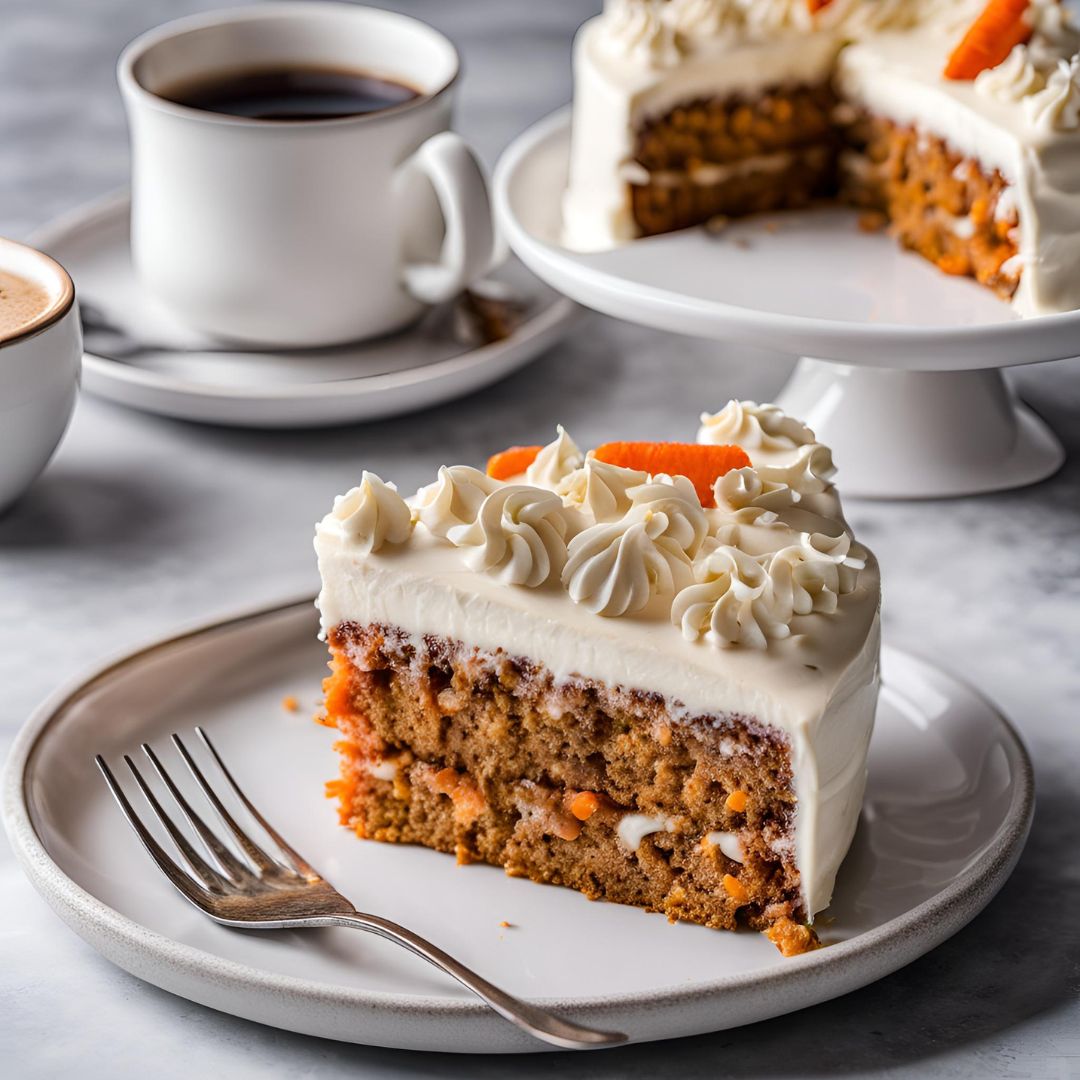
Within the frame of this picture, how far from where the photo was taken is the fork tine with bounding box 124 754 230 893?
1872 mm

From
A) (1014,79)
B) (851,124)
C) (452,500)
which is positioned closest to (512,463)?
(452,500)

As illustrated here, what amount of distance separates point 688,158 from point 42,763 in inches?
71.5

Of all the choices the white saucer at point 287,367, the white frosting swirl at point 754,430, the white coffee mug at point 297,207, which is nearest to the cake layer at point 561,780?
the white frosting swirl at point 754,430

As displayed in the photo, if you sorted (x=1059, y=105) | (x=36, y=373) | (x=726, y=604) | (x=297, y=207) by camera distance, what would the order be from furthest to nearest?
(x=297, y=207), (x=1059, y=105), (x=36, y=373), (x=726, y=604)

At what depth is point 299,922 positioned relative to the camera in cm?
180

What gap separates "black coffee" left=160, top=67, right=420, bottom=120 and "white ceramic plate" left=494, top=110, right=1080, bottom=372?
0.27 meters

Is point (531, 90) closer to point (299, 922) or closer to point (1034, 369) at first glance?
point (1034, 369)

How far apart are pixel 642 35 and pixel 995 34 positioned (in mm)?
624

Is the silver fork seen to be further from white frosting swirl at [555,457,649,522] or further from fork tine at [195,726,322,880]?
white frosting swirl at [555,457,649,522]

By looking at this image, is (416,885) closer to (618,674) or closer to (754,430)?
(618,674)

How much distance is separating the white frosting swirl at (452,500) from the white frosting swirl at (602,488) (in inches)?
3.7

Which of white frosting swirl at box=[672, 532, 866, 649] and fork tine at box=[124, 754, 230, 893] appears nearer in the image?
white frosting swirl at box=[672, 532, 866, 649]

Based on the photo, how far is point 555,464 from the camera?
80.6 inches

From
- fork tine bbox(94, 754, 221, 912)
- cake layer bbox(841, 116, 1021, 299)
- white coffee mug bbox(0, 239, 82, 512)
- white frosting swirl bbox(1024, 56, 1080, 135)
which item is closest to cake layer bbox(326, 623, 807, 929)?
fork tine bbox(94, 754, 221, 912)
